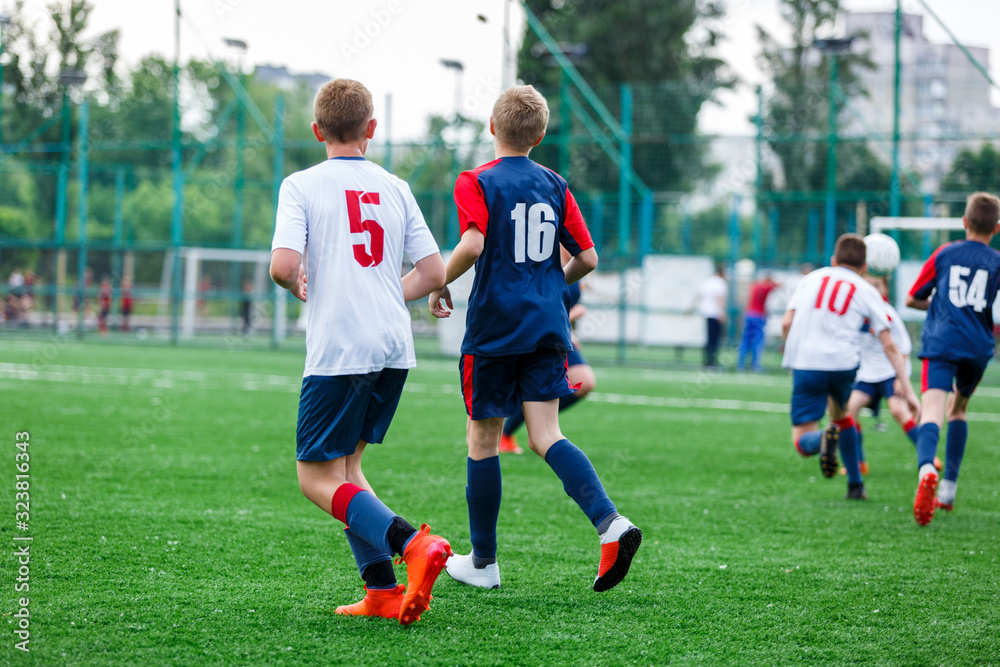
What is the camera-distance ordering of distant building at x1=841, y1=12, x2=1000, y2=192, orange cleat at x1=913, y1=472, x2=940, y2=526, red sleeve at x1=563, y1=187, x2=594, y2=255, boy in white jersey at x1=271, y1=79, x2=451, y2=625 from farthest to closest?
distant building at x1=841, y1=12, x2=1000, y2=192 → orange cleat at x1=913, y1=472, x2=940, y2=526 → red sleeve at x1=563, y1=187, x2=594, y2=255 → boy in white jersey at x1=271, y1=79, x2=451, y2=625

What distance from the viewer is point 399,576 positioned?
4000 mm

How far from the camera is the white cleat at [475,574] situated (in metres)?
3.73

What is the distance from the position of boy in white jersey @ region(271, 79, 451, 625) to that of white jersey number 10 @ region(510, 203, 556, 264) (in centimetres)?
47

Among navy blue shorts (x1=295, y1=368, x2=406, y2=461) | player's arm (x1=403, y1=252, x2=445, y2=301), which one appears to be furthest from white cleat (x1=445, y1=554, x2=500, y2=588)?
player's arm (x1=403, y1=252, x2=445, y2=301)

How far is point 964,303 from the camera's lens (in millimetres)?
5523

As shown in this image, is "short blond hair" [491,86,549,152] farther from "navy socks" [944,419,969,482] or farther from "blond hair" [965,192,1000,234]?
"navy socks" [944,419,969,482]

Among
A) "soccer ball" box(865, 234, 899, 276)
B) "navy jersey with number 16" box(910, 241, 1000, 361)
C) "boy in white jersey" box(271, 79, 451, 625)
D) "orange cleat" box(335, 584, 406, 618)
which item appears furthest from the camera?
"soccer ball" box(865, 234, 899, 276)

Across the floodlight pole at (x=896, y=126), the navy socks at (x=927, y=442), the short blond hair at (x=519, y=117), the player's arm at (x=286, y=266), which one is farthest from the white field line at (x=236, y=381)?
the player's arm at (x=286, y=266)

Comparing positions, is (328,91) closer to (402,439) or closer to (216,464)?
(216,464)

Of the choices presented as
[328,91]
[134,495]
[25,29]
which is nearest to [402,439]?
[134,495]

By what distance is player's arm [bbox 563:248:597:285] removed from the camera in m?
3.79

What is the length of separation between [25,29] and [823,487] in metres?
24.1

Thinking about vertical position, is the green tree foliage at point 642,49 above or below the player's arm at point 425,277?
above

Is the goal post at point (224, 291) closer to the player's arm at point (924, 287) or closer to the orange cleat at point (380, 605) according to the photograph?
the player's arm at point (924, 287)
